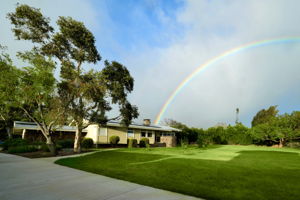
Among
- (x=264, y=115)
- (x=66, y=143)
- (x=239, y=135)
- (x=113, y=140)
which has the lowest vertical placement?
(x=66, y=143)

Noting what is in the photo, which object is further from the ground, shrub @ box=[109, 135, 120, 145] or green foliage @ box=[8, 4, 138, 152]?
green foliage @ box=[8, 4, 138, 152]

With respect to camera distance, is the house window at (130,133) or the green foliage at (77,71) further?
the house window at (130,133)

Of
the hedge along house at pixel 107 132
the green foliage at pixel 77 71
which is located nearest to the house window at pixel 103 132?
the hedge along house at pixel 107 132

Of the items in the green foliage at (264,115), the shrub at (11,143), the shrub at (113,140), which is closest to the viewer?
the shrub at (11,143)

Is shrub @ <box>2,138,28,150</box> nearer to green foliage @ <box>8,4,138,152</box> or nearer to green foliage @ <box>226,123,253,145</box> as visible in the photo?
green foliage @ <box>8,4,138,152</box>

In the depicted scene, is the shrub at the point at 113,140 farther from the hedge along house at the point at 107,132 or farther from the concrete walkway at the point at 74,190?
the concrete walkway at the point at 74,190

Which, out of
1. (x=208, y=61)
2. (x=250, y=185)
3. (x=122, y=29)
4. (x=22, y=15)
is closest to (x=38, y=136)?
(x=22, y=15)

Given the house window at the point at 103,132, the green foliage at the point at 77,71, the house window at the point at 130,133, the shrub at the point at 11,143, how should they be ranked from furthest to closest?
the house window at the point at 130,133
the house window at the point at 103,132
the shrub at the point at 11,143
the green foliage at the point at 77,71

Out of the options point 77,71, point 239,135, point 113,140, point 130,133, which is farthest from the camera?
point 239,135

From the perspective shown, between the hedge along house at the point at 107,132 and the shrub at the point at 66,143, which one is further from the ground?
the hedge along house at the point at 107,132

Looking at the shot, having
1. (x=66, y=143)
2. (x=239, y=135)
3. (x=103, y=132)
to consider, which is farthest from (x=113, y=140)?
(x=239, y=135)

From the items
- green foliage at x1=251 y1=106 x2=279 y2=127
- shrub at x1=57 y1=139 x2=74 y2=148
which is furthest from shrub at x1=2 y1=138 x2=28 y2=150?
green foliage at x1=251 y1=106 x2=279 y2=127

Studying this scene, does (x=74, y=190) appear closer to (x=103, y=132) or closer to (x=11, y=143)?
(x=11, y=143)

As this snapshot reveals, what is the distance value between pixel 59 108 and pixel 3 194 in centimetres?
1010
